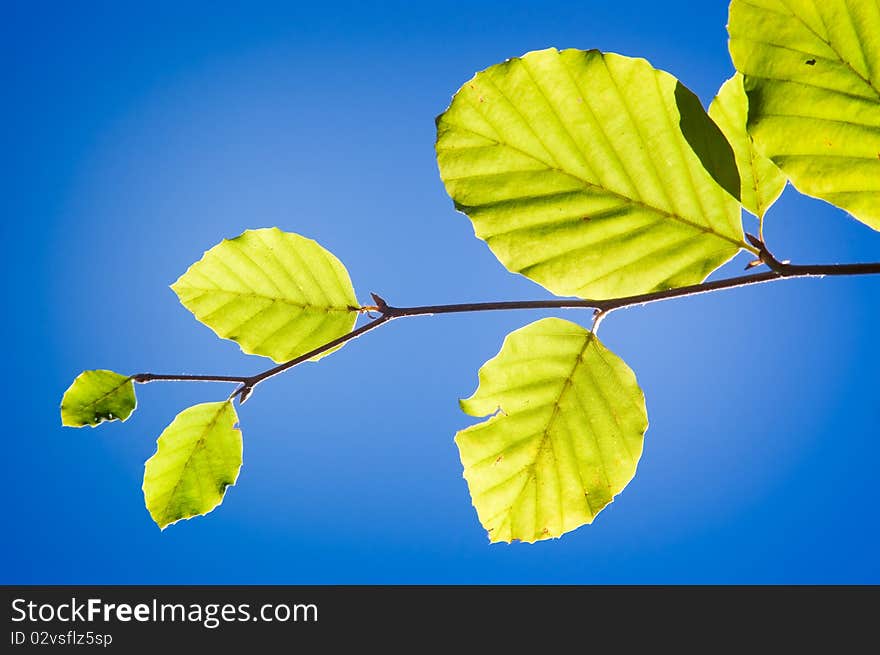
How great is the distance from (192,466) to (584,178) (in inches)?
21.8

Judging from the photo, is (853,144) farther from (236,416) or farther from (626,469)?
(236,416)

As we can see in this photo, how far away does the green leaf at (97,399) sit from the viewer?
0.84 meters

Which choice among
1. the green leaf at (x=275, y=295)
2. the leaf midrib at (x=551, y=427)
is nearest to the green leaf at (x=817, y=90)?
the leaf midrib at (x=551, y=427)

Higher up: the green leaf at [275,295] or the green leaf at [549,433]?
the green leaf at [275,295]

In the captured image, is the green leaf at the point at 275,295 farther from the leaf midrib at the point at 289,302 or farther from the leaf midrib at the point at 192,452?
the leaf midrib at the point at 192,452

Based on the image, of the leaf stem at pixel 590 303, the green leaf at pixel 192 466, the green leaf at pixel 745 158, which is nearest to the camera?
the leaf stem at pixel 590 303

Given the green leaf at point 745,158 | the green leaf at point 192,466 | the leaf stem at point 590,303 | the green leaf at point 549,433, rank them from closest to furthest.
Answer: the leaf stem at point 590,303
the green leaf at point 745,158
the green leaf at point 549,433
the green leaf at point 192,466

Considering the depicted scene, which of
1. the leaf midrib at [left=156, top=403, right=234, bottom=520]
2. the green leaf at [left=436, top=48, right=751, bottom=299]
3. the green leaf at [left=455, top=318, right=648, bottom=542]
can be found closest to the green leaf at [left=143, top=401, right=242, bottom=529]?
the leaf midrib at [left=156, top=403, right=234, bottom=520]

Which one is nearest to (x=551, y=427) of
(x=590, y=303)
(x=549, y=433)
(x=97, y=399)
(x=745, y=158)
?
(x=549, y=433)

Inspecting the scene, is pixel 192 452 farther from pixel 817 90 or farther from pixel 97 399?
pixel 817 90

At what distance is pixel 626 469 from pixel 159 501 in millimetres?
537

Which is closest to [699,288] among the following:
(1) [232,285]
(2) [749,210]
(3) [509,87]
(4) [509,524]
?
(2) [749,210]

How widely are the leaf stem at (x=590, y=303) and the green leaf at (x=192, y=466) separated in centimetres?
5

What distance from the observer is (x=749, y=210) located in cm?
58
